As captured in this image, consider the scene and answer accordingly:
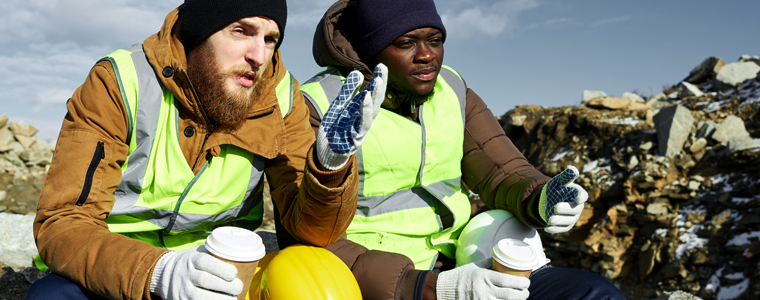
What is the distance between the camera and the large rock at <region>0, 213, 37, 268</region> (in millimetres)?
3723

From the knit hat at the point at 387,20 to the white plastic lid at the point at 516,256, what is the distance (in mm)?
1205

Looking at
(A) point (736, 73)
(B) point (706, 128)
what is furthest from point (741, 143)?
(A) point (736, 73)

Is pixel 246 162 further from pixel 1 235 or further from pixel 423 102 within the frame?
pixel 1 235

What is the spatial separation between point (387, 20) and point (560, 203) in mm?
1252

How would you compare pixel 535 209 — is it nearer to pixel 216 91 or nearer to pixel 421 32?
pixel 421 32

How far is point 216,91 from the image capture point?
84.7 inches

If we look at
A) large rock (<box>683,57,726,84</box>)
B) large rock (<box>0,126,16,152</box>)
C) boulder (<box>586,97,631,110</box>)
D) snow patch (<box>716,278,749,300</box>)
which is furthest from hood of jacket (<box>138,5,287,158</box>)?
large rock (<box>683,57,726,84</box>)

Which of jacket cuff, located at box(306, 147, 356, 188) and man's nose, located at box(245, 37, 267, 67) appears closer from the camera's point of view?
jacket cuff, located at box(306, 147, 356, 188)

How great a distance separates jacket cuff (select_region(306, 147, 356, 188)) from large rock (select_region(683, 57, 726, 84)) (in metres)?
9.28

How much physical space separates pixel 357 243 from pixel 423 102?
0.84 meters

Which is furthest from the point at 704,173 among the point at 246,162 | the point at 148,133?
the point at 148,133

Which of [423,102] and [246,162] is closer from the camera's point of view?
[246,162]

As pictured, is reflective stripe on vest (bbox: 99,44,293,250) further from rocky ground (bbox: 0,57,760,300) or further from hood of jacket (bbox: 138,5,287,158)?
rocky ground (bbox: 0,57,760,300)

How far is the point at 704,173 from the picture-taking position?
19.9ft
